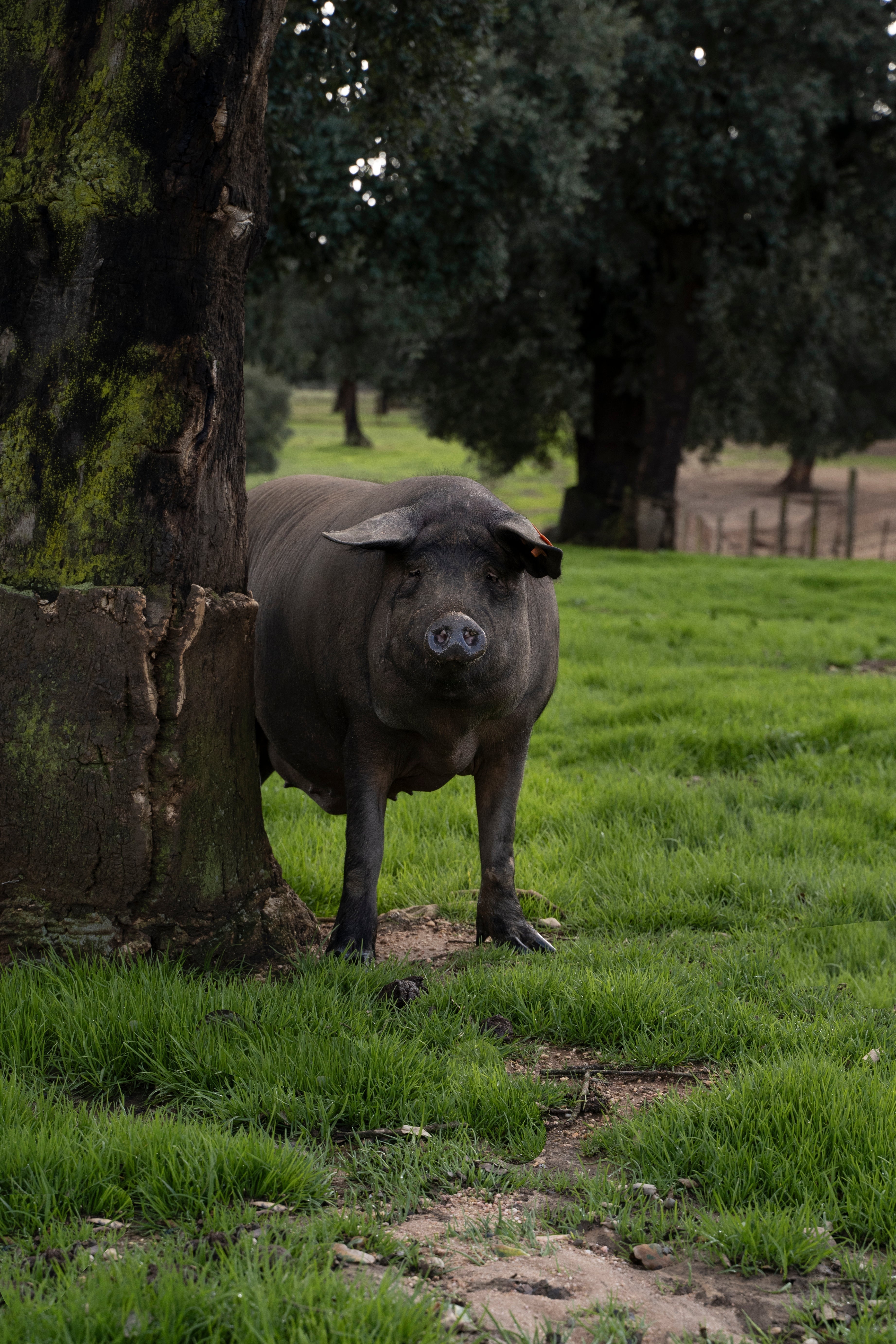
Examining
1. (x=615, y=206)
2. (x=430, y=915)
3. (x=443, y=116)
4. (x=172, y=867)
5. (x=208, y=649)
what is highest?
(x=615, y=206)

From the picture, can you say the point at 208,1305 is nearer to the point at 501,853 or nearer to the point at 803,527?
the point at 501,853

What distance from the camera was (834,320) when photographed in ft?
76.5

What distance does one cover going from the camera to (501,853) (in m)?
5.23

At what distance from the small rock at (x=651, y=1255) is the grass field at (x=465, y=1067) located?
6cm

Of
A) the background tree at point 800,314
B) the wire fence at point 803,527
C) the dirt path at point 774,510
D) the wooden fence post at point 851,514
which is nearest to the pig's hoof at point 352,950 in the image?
the background tree at point 800,314

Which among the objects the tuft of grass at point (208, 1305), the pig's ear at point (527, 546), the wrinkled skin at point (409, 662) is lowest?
the tuft of grass at point (208, 1305)

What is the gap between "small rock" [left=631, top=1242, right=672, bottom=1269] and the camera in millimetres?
3018

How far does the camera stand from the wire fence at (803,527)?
2758 cm

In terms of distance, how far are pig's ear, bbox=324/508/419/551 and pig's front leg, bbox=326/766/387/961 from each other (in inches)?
38.0

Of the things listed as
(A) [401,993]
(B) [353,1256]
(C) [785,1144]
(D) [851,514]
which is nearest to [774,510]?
(D) [851,514]

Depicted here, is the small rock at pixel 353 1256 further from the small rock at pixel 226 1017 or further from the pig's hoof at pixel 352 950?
the pig's hoof at pixel 352 950

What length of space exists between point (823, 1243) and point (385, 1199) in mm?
1101

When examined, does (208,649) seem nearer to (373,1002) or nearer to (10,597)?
(10,597)

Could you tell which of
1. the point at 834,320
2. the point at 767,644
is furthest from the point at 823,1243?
the point at 834,320
